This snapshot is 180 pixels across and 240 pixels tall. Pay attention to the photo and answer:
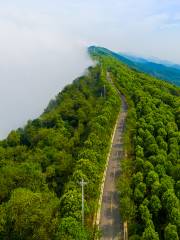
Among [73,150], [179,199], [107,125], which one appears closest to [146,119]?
[107,125]

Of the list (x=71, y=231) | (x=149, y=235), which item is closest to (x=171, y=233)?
(x=149, y=235)

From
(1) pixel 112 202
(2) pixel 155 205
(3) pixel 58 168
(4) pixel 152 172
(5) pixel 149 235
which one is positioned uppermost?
(4) pixel 152 172

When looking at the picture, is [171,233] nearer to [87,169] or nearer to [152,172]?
[152,172]

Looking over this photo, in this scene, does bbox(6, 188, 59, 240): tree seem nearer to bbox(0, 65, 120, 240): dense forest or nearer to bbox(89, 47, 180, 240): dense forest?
bbox(0, 65, 120, 240): dense forest

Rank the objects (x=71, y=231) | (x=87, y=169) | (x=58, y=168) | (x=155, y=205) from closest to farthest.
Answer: (x=71, y=231) → (x=155, y=205) → (x=87, y=169) → (x=58, y=168)

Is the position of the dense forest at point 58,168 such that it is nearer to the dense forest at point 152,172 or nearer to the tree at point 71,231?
the tree at point 71,231

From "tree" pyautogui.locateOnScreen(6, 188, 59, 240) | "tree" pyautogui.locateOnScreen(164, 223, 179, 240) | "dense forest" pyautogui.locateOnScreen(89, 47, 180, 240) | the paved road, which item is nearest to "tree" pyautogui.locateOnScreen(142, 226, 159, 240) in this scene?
"dense forest" pyautogui.locateOnScreen(89, 47, 180, 240)

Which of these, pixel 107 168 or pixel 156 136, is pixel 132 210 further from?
pixel 156 136
